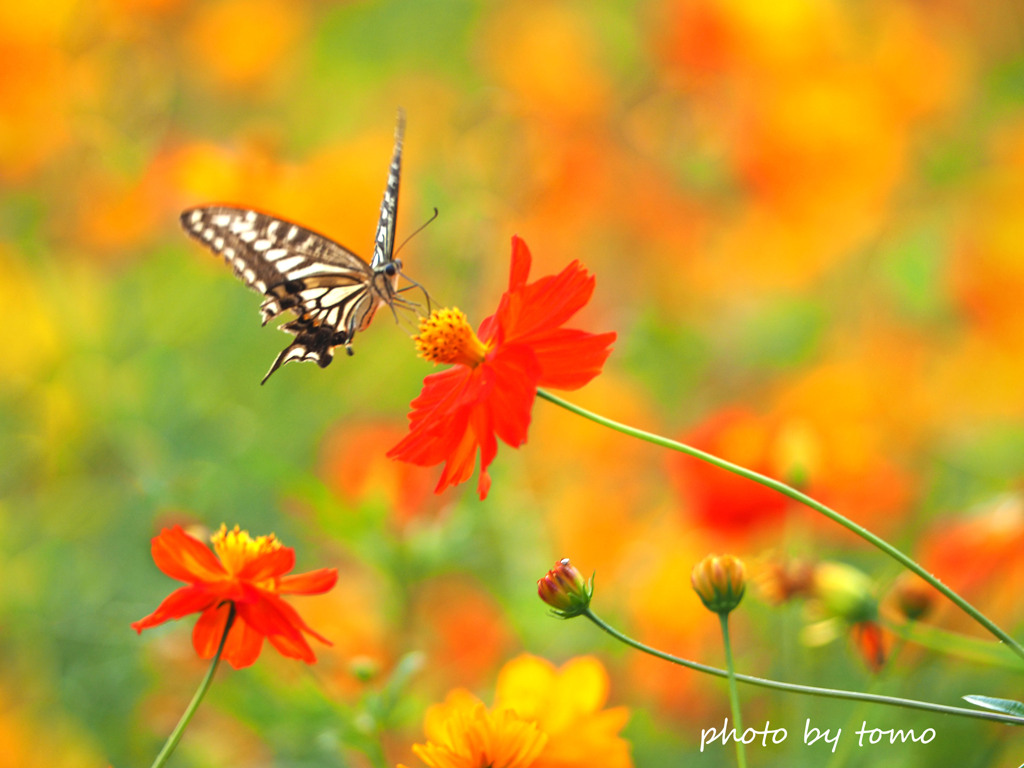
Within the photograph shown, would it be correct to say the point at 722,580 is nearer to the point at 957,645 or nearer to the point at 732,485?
the point at 957,645

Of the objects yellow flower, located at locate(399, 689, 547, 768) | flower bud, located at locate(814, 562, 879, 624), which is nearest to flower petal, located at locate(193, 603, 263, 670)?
yellow flower, located at locate(399, 689, 547, 768)

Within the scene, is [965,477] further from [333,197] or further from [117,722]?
[117,722]

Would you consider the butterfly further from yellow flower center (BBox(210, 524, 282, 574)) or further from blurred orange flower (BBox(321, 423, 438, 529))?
yellow flower center (BBox(210, 524, 282, 574))

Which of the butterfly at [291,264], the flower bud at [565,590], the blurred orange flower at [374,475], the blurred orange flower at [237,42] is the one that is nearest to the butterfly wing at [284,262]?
the butterfly at [291,264]

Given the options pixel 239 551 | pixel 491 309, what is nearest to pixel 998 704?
pixel 239 551

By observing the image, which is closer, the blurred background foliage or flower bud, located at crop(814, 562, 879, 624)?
flower bud, located at crop(814, 562, 879, 624)
